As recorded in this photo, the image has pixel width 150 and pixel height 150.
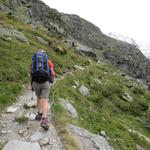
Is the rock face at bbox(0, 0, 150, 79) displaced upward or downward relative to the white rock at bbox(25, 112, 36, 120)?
downward

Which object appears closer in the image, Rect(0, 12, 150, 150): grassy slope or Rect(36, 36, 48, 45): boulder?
Rect(0, 12, 150, 150): grassy slope

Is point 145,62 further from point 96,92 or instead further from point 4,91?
point 4,91

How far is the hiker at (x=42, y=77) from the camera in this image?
13320mm

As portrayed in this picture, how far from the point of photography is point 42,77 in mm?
13414

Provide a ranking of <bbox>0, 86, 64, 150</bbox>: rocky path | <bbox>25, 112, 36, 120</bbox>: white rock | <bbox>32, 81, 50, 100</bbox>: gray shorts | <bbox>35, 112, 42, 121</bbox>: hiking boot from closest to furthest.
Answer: <bbox>0, 86, 64, 150</bbox>: rocky path → <bbox>32, 81, 50, 100</bbox>: gray shorts → <bbox>35, 112, 42, 121</bbox>: hiking boot → <bbox>25, 112, 36, 120</bbox>: white rock

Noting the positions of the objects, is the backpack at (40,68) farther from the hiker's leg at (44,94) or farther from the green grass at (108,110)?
the green grass at (108,110)

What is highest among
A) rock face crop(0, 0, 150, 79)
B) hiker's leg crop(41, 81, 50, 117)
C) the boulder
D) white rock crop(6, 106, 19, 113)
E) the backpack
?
the backpack

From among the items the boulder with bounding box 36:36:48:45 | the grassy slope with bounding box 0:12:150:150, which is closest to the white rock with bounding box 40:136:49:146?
the grassy slope with bounding box 0:12:150:150

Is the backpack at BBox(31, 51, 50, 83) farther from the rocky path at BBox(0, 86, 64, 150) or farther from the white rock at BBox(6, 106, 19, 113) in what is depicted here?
the white rock at BBox(6, 106, 19, 113)

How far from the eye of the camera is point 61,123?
50.8 feet

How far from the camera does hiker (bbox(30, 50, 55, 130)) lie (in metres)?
13.3

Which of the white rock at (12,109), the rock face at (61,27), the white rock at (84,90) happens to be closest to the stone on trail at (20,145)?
the white rock at (12,109)

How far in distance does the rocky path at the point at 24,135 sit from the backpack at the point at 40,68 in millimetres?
2323

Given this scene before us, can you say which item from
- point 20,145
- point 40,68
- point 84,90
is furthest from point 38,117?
point 84,90
